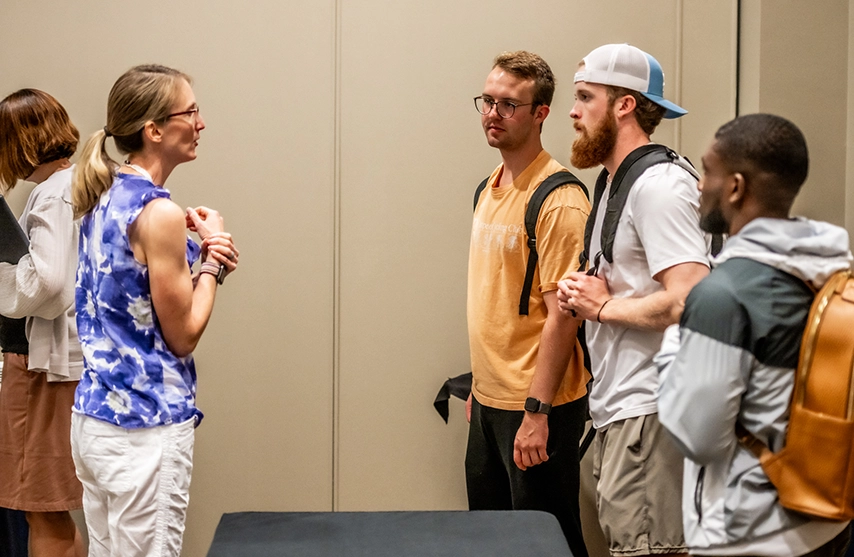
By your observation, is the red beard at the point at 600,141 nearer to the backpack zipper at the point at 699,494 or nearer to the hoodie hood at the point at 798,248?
the hoodie hood at the point at 798,248

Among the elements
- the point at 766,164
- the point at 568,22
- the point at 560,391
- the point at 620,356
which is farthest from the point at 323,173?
the point at 766,164

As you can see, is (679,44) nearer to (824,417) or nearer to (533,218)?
(533,218)

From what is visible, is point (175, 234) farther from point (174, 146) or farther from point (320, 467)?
point (320, 467)

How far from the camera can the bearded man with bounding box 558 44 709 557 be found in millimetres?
1896

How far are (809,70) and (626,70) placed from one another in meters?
1.34

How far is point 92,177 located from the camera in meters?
1.85

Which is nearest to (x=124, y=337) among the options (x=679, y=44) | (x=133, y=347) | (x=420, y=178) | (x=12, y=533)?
(x=133, y=347)

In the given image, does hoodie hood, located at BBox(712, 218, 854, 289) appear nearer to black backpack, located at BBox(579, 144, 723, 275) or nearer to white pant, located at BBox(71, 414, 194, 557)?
Answer: black backpack, located at BBox(579, 144, 723, 275)

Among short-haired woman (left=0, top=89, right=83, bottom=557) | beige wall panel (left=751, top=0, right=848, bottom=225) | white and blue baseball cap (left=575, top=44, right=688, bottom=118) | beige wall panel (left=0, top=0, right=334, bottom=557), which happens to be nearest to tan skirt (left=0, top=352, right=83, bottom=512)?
short-haired woman (left=0, top=89, right=83, bottom=557)

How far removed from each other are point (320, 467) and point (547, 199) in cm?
148

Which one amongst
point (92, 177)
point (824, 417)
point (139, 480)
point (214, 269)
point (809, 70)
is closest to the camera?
point (824, 417)

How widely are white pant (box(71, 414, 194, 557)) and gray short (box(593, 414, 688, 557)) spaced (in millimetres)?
952

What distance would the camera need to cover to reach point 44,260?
7.90 ft

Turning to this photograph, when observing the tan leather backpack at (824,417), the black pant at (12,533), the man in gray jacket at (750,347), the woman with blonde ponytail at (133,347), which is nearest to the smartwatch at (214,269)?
the woman with blonde ponytail at (133,347)
